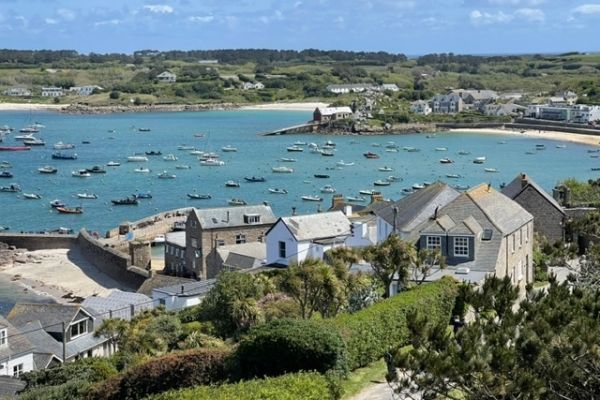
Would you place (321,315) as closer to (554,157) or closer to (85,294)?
(85,294)

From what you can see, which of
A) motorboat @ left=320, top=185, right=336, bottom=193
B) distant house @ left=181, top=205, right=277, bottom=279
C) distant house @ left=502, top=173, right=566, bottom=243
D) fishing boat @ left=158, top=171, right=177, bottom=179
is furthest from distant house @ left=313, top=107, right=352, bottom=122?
distant house @ left=502, top=173, right=566, bottom=243

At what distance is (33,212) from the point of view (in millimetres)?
73062

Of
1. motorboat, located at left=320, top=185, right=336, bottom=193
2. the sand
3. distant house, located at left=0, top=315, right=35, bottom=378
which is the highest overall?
distant house, located at left=0, top=315, right=35, bottom=378

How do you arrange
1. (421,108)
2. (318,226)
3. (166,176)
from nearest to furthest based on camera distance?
(318,226) < (166,176) < (421,108)

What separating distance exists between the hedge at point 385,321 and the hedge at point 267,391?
102 inches

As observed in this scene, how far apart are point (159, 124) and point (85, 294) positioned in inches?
4851

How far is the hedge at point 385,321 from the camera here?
17.2 m

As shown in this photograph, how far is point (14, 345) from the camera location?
25.5 metres

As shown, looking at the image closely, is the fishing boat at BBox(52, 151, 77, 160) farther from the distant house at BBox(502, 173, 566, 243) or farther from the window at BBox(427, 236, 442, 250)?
the window at BBox(427, 236, 442, 250)

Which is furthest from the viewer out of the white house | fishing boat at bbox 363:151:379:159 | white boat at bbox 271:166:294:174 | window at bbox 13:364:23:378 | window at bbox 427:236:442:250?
fishing boat at bbox 363:151:379:159

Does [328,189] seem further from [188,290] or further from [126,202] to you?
[188,290]

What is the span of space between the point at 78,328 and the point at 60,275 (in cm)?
2100

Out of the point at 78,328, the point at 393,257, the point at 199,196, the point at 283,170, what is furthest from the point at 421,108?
the point at 393,257

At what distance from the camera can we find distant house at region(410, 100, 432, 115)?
167 m
